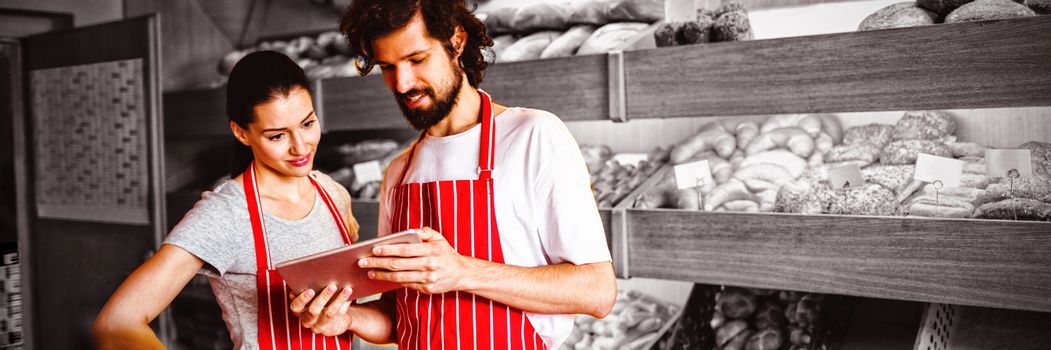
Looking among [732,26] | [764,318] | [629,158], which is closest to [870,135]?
[732,26]

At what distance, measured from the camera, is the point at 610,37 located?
2475 millimetres

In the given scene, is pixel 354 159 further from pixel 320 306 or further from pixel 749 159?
pixel 320 306

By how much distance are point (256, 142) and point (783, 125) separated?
156 cm

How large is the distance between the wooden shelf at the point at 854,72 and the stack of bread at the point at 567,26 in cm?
24

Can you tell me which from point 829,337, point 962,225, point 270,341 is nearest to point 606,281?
point 270,341

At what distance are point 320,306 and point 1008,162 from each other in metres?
1.55

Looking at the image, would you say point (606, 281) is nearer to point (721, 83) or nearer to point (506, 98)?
point (721, 83)

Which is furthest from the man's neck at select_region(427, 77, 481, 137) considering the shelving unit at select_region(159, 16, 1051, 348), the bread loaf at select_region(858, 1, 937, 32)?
the bread loaf at select_region(858, 1, 937, 32)

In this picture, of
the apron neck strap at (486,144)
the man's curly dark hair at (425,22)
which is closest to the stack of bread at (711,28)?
the man's curly dark hair at (425,22)

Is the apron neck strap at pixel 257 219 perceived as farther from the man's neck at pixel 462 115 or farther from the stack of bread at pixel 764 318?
the stack of bread at pixel 764 318

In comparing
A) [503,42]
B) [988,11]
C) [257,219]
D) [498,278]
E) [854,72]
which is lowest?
[498,278]

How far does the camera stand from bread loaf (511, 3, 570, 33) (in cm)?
266

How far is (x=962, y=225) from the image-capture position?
1835 millimetres

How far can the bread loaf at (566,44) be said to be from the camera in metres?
2.54
